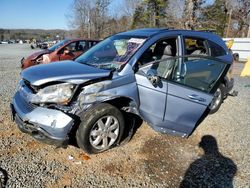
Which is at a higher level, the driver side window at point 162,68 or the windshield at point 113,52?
the windshield at point 113,52

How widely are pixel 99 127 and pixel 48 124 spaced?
0.74m

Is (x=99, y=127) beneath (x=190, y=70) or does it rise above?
beneath

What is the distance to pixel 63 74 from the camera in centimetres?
351

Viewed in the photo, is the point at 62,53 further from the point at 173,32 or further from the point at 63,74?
the point at 63,74

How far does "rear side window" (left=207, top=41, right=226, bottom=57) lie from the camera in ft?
16.5

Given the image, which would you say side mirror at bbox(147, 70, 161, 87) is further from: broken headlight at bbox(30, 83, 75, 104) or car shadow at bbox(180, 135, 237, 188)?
car shadow at bbox(180, 135, 237, 188)

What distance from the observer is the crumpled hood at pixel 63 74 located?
343 centimetres

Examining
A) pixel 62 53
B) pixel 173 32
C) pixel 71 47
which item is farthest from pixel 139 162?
pixel 71 47

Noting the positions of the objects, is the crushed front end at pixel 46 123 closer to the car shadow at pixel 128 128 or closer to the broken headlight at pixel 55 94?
the broken headlight at pixel 55 94

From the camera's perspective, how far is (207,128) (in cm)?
494

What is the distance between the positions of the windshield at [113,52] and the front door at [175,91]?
1.30 ft

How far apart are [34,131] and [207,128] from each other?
3.25 meters

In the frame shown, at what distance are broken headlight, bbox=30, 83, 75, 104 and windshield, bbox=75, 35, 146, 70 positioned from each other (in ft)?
2.52

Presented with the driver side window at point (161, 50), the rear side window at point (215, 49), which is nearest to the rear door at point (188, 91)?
the driver side window at point (161, 50)
